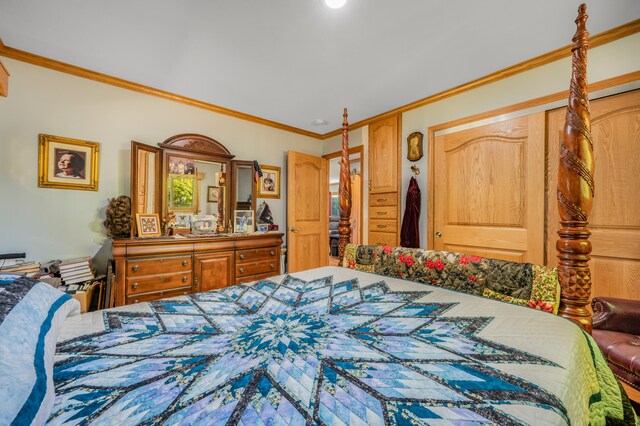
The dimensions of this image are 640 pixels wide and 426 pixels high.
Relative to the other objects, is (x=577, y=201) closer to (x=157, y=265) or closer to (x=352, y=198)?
(x=157, y=265)

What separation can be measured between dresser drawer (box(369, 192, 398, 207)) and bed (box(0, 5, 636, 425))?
7.43ft

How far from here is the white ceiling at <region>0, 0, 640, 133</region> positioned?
5.85ft

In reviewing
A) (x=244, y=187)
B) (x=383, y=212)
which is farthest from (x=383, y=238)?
(x=244, y=187)

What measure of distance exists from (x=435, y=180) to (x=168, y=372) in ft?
10.2

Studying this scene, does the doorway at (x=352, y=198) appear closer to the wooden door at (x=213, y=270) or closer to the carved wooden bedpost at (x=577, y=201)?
the wooden door at (x=213, y=270)

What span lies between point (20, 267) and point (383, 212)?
140 inches

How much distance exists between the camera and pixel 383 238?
356 cm

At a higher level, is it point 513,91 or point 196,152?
point 513,91

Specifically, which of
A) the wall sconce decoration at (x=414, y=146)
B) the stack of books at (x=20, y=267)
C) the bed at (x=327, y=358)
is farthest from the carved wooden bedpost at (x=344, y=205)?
the stack of books at (x=20, y=267)

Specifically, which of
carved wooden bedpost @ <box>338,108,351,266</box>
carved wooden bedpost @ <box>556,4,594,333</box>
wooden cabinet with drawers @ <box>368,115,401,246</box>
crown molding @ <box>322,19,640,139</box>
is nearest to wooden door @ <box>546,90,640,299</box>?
crown molding @ <box>322,19,640,139</box>

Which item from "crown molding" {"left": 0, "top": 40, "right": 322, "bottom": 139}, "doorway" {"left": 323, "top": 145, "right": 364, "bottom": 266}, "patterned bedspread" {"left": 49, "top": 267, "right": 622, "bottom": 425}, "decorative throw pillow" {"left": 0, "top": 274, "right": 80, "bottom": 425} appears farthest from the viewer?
"doorway" {"left": 323, "top": 145, "right": 364, "bottom": 266}

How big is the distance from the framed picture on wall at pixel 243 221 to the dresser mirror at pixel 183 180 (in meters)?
0.10

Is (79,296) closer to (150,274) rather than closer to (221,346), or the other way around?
(150,274)

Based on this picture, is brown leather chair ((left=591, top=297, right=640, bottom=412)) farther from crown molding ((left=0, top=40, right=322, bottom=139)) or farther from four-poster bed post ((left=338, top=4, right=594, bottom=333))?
crown molding ((left=0, top=40, right=322, bottom=139))
